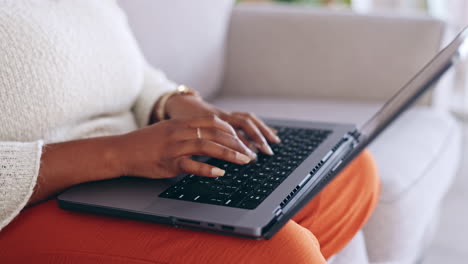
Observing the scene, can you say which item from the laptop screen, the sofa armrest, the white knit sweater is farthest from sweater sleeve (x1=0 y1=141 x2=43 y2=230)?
the sofa armrest

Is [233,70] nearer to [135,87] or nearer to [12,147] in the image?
[135,87]

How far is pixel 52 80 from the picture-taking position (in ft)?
2.73

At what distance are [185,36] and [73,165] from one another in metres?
0.89

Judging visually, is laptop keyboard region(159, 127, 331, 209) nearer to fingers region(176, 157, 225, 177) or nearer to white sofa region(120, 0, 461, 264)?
fingers region(176, 157, 225, 177)

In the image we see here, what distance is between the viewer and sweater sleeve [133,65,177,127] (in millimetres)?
1107

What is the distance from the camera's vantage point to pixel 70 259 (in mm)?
721

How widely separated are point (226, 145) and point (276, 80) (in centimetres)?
103

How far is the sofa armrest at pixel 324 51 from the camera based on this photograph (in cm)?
170

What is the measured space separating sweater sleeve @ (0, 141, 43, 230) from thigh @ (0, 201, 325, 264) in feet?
0.11

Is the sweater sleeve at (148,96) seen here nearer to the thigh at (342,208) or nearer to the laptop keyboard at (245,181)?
the laptop keyboard at (245,181)

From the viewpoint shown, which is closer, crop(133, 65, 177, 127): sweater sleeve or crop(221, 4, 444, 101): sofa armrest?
crop(133, 65, 177, 127): sweater sleeve

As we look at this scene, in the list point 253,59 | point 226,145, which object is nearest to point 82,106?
point 226,145

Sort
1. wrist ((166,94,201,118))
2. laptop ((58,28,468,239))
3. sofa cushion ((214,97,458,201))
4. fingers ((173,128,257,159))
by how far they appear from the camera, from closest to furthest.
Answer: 1. laptop ((58,28,468,239))
2. fingers ((173,128,257,159))
3. wrist ((166,94,201,118))
4. sofa cushion ((214,97,458,201))

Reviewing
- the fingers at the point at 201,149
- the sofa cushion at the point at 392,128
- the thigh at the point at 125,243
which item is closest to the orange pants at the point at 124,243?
the thigh at the point at 125,243
